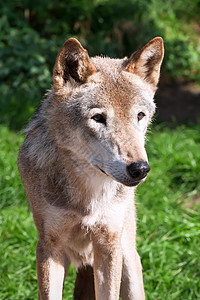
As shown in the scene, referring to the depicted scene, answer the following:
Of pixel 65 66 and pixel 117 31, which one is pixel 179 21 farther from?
pixel 65 66

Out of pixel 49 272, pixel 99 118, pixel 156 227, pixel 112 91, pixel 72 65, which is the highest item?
pixel 72 65

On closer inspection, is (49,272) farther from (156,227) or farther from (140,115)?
(156,227)

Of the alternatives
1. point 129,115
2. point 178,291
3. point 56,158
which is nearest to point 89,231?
point 56,158

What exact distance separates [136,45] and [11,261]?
512 centimetres

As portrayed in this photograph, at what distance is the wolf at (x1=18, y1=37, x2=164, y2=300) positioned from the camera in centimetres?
302

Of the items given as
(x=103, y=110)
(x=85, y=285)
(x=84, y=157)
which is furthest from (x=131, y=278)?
(x=103, y=110)

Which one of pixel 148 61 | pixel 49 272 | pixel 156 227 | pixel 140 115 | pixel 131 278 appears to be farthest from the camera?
pixel 156 227

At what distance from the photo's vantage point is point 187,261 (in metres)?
4.60

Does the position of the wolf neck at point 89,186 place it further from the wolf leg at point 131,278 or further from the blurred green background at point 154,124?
the blurred green background at point 154,124

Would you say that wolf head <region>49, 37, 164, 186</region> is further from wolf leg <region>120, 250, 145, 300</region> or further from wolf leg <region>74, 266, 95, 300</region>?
wolf leg <region>74, 266, 95, 300</region>

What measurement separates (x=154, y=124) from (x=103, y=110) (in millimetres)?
4412

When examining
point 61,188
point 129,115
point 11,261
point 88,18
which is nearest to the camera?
point 129,115

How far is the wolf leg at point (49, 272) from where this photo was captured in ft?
10.7

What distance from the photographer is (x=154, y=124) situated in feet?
24.0
